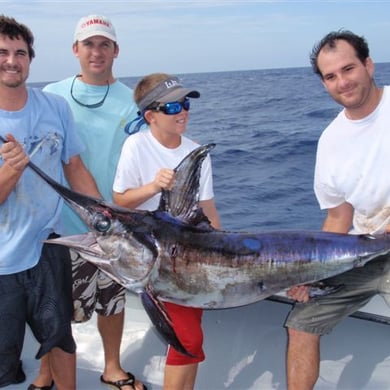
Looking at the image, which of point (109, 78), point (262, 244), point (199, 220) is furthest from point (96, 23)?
point (262, 244)

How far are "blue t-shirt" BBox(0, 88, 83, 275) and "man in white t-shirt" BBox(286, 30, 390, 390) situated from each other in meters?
1.33

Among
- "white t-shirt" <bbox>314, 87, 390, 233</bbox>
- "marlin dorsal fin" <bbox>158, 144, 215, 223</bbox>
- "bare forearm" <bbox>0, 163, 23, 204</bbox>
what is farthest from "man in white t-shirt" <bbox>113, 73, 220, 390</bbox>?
"white t-shirt" <bbox>314, 87, 390, 233</bbox>

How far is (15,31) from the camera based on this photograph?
2.44 meters

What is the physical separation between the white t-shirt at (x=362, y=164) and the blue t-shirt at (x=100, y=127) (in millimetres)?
1117

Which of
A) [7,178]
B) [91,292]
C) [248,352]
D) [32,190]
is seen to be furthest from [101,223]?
[248,352]

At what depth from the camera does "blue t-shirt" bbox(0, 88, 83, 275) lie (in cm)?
245

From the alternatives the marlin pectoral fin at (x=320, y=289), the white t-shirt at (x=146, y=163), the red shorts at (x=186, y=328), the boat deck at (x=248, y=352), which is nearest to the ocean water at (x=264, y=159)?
the boat deck at (x=248, y=352)

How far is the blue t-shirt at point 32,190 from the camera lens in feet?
8.04

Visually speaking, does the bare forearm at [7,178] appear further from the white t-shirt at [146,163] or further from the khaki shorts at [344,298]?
the khaki shorts at [344,298]

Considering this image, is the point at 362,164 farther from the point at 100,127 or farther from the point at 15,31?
the point at 15,31

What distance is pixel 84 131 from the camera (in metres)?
3.10

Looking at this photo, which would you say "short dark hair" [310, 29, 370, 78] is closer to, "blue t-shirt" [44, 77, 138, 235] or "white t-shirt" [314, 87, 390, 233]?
"white t-shirt" [314, 87, 390, 233]

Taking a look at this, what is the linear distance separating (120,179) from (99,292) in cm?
69

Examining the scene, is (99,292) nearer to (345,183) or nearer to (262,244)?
(262,244)
